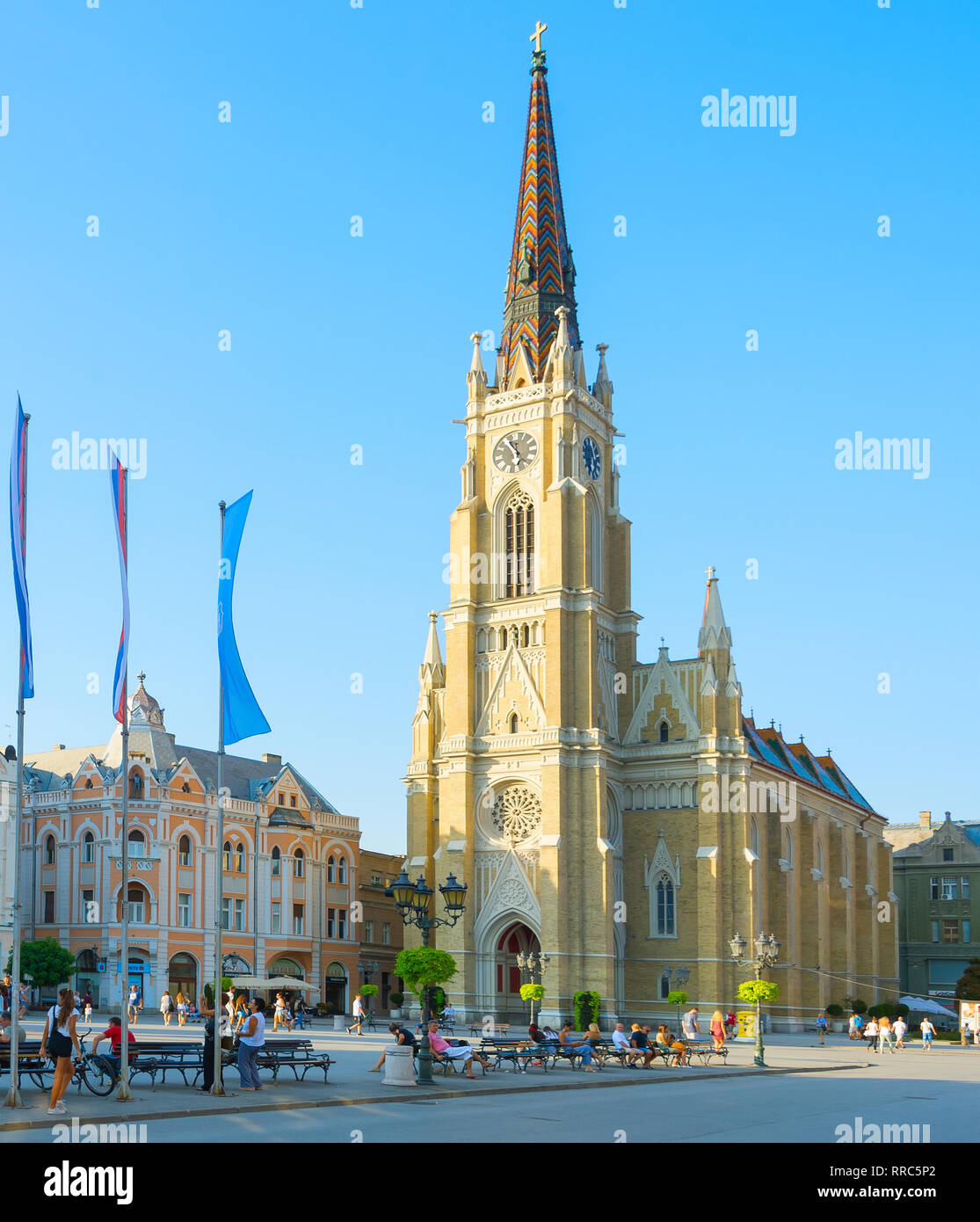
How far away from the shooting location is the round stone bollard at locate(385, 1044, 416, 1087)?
2806 cm

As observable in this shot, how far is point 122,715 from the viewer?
83.3 feet

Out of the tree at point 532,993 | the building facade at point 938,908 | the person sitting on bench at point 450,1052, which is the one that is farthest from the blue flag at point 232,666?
the building facade at point 938,908

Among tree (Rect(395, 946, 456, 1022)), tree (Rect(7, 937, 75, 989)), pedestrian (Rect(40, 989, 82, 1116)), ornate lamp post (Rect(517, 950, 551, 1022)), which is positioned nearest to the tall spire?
ornate lamp post (Rect(517, 950, 551, 1022))

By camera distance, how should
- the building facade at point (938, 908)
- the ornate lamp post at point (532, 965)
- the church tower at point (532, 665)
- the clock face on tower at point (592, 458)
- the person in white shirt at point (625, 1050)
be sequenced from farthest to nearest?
the building facade at point (938, 908) → the clock face on tower at point (592, 458) → the church tower at point (532, 665) → the ornate lamp post at point (532, 965) → the person in white shirt at point (625, 1050)

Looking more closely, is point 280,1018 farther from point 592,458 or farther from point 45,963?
point 592,458

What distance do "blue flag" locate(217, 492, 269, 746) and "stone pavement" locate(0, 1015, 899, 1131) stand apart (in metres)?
6.58

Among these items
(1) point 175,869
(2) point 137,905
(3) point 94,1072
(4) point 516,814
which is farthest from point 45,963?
(3) point 94,1072

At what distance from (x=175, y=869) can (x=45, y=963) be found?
896 centimetres

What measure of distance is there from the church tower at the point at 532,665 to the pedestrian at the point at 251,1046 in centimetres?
4021

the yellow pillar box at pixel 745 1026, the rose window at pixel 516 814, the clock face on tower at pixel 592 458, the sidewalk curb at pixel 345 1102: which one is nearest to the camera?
the sidewalk curb at pixel 345 1102

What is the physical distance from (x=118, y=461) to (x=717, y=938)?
48.2m

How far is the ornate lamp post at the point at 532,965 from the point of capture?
63716mm

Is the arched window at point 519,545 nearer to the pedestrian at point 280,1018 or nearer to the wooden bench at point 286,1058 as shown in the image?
the pedestrian at point 280,1018
